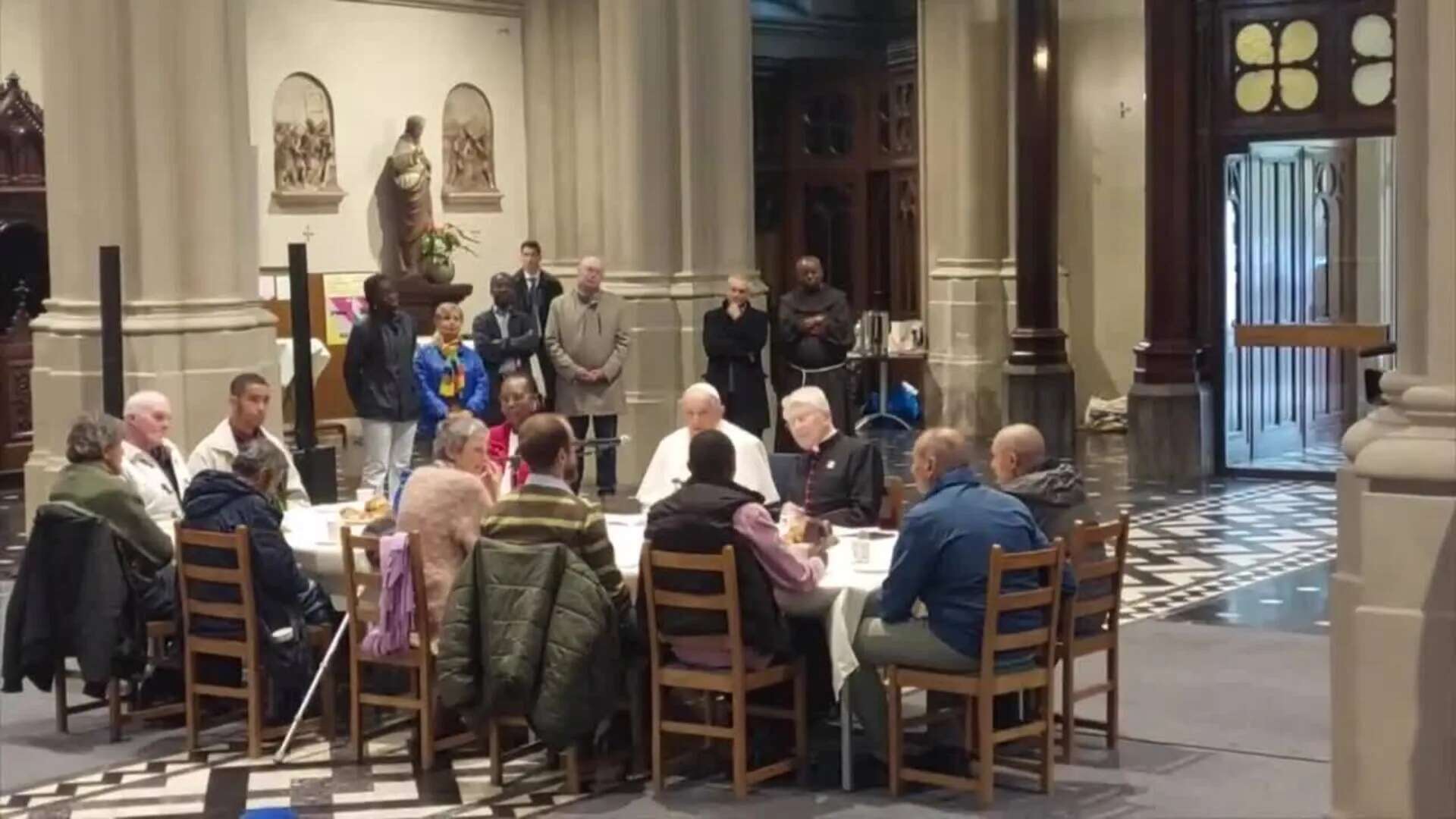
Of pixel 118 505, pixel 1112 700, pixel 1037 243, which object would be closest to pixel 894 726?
pixel 1112 700

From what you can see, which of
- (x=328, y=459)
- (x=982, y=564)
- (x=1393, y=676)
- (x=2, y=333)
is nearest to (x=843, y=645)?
(x=982, y=564)

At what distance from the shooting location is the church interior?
6543 mm

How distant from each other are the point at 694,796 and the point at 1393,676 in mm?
2513

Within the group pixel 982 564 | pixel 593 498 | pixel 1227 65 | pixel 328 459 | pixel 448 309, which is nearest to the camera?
pixel 982 564

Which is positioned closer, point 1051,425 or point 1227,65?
point 1227,65

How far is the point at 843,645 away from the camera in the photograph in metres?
6.54

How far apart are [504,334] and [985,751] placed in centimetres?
689

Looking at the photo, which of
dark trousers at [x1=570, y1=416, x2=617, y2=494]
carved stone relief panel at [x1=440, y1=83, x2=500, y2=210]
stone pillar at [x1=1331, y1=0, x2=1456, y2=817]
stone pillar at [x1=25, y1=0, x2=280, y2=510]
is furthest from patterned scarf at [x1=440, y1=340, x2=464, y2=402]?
stone pillar at [x1=1331, y1=0, x2=1456, y2=817]

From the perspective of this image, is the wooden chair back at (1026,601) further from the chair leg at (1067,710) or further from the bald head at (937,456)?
the bald head at (937,456)

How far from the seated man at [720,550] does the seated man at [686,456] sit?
3.83 ft

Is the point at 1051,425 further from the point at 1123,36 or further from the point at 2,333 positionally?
the point at 2,333

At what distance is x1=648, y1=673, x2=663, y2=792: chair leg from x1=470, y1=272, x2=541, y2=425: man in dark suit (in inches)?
241

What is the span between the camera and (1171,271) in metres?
14.3

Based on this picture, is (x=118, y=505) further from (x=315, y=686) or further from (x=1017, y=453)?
(x=1017, y=453)
